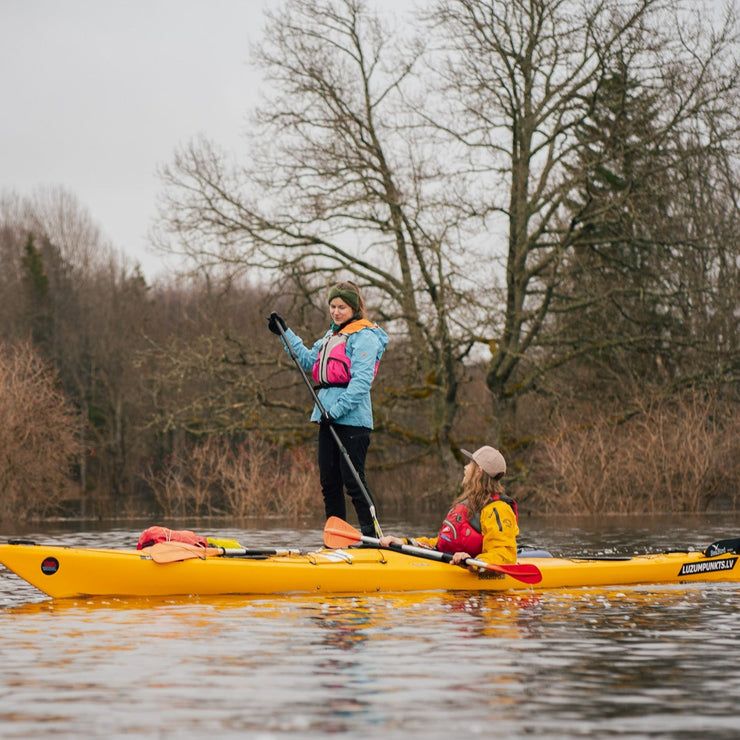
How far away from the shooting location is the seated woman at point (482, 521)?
781 centimetres

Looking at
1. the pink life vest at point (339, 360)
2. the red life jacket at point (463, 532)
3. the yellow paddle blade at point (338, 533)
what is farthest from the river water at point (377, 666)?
the pink life vest at point (339, 360)

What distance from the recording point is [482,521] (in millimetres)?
7898

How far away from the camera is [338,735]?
3.86 meters

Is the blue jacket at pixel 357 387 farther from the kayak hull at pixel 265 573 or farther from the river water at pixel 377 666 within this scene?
the river water at pixel 377 666

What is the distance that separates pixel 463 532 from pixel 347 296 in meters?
1.75

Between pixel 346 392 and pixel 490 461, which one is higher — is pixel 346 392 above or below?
above

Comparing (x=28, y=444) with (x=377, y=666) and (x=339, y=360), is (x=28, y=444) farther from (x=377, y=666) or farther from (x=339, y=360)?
(x=377, y=666)

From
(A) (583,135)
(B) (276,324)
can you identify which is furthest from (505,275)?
(B) (276,324)

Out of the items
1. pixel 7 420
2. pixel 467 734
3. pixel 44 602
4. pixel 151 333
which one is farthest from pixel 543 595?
pixel 151 333

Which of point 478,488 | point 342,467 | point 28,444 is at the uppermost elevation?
point 28,444

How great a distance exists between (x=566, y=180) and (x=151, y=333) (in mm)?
22222

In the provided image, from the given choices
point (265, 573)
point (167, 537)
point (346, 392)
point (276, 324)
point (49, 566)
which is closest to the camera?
point (49, 566)

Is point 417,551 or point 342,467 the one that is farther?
point 342,467

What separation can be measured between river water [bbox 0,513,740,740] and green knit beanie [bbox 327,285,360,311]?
2.04 meters
